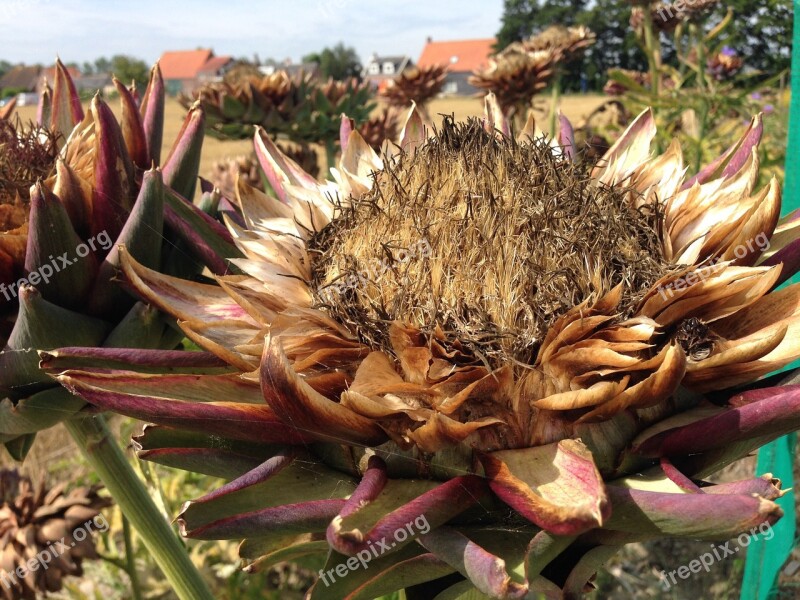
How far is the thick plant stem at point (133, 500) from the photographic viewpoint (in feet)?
4.17

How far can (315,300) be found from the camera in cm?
103

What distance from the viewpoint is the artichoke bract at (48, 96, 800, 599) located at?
0.79 meters

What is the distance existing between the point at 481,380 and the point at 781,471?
3.16ft

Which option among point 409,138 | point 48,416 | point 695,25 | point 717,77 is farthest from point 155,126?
point 717,77

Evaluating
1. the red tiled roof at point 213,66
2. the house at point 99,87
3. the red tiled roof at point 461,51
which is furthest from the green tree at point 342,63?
the red tiled roof at point 461,51

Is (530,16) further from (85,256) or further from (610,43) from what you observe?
(85,256)

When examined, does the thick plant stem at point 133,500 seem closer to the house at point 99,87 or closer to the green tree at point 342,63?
the house at point 99,87

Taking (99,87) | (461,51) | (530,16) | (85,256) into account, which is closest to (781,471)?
(85,256)

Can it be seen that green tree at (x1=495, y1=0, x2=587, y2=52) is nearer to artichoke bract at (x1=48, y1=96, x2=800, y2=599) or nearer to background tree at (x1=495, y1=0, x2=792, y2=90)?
background tree at (x1=495, y1=0, x2=792, y2=90)

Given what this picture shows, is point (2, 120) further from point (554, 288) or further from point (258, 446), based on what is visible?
point (554, 288)

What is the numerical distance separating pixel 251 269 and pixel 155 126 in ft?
1.81

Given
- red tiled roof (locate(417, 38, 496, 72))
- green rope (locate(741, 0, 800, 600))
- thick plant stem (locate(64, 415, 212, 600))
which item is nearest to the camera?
thick plant stem (locate(64, 415, 212, 600))

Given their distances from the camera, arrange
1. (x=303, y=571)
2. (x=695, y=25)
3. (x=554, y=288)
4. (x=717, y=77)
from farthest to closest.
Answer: (x=717, y=77)
(x=695, y=25)
(x=303, y=571)
(x=554, y=288)

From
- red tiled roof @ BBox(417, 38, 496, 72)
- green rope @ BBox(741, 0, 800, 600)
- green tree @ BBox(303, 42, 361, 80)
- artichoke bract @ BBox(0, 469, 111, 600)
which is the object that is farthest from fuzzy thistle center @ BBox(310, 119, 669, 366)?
red tiled roof @ BBox(417, 38, 496, 72)
